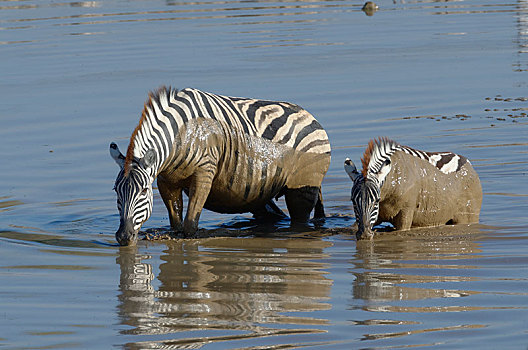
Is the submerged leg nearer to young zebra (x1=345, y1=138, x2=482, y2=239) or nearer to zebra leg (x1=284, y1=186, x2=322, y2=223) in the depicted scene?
zebra leg (x1=284, y1=186, x2=322, y2=223)

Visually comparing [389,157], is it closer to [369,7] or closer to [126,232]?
[126,232]

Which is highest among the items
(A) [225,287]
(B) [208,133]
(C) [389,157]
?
(B) [208,133]

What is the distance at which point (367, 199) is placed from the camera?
1065cm

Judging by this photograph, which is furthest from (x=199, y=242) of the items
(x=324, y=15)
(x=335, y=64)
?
(x=324, y=15)

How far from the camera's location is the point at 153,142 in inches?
417

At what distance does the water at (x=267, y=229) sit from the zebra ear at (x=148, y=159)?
3.23 feet

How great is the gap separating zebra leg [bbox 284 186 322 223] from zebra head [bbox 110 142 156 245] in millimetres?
2380

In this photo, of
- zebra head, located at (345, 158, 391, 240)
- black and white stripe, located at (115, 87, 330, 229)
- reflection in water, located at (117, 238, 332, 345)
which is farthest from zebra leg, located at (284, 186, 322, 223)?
zebra head, located at (345, 158, 391, 240)

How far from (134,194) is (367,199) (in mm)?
2412

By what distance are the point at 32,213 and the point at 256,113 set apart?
122 inches

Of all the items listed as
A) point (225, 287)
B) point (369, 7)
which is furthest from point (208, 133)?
point (369, 7)

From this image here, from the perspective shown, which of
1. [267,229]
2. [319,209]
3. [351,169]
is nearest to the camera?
[351,169]

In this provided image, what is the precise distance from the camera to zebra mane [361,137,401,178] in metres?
10.8

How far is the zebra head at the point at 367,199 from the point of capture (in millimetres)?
10656
